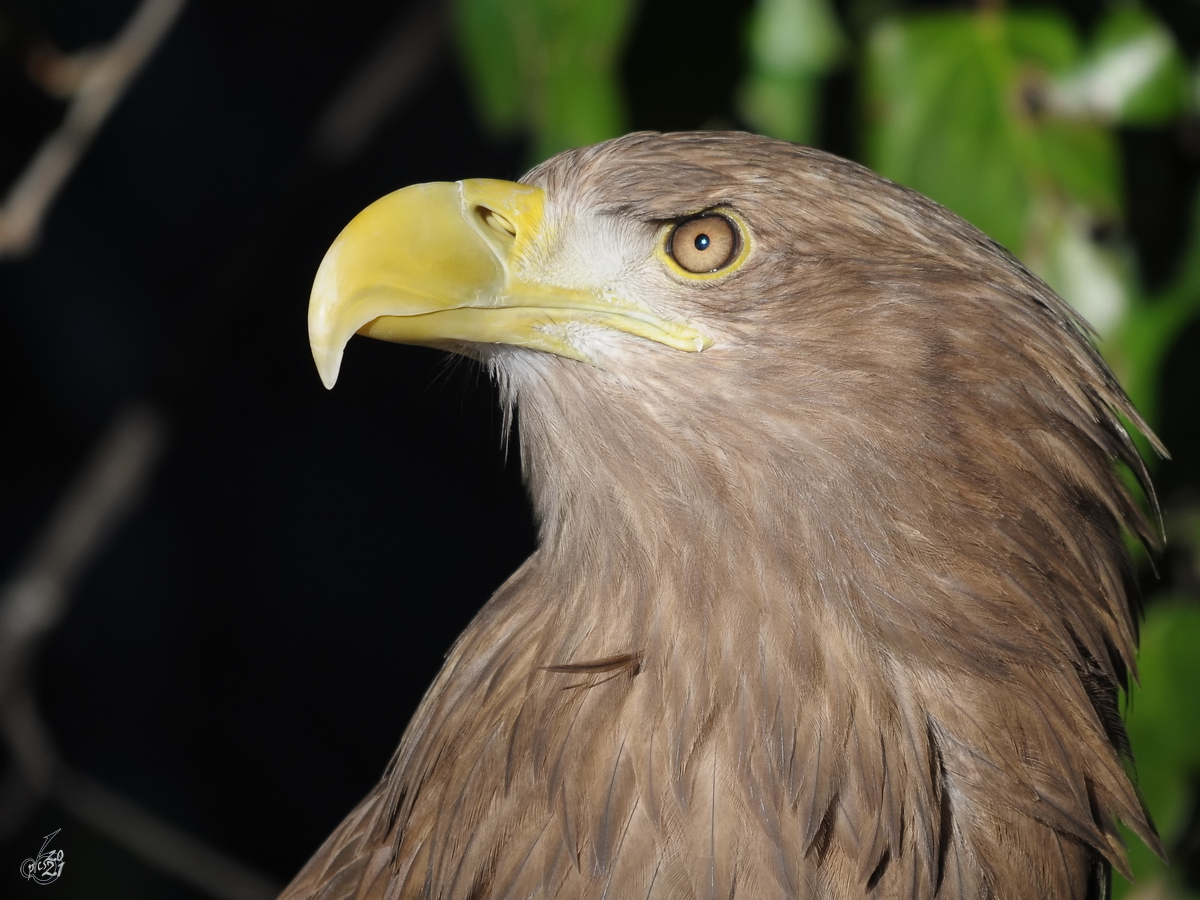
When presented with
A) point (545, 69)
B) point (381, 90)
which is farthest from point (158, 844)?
point (545, 69)

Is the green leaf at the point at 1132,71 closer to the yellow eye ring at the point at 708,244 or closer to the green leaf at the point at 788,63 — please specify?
the green leaf at the point at 788,63

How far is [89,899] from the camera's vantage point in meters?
3.55

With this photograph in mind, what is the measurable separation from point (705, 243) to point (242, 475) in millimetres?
3541

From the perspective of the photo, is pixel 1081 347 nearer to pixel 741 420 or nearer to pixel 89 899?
pixel 741 420

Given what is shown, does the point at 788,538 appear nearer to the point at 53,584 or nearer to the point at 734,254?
the point at 734,254

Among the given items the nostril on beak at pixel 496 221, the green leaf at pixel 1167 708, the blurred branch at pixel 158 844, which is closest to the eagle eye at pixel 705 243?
the nostril on beak at pixel 496 221

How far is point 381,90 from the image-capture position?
8.80 ft

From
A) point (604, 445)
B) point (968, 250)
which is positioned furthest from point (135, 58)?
point (968, 250)

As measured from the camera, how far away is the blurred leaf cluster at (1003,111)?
5.43 ft

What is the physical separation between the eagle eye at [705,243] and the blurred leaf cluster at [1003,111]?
0.42 metres

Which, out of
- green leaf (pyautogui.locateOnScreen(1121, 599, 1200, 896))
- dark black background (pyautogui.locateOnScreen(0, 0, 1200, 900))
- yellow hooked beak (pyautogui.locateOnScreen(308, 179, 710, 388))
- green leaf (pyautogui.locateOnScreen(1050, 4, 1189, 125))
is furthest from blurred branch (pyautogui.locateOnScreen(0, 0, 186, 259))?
dark black background (pyautogui.locateOnScreen(0, 0, 1200, 900))

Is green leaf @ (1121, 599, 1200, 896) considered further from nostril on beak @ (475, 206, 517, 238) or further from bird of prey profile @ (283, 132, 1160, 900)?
nostril on beak @ (475, 206, 517, 238)

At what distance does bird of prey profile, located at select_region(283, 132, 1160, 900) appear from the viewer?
1227 millimetres

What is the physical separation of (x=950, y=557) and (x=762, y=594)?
0.60 feet
